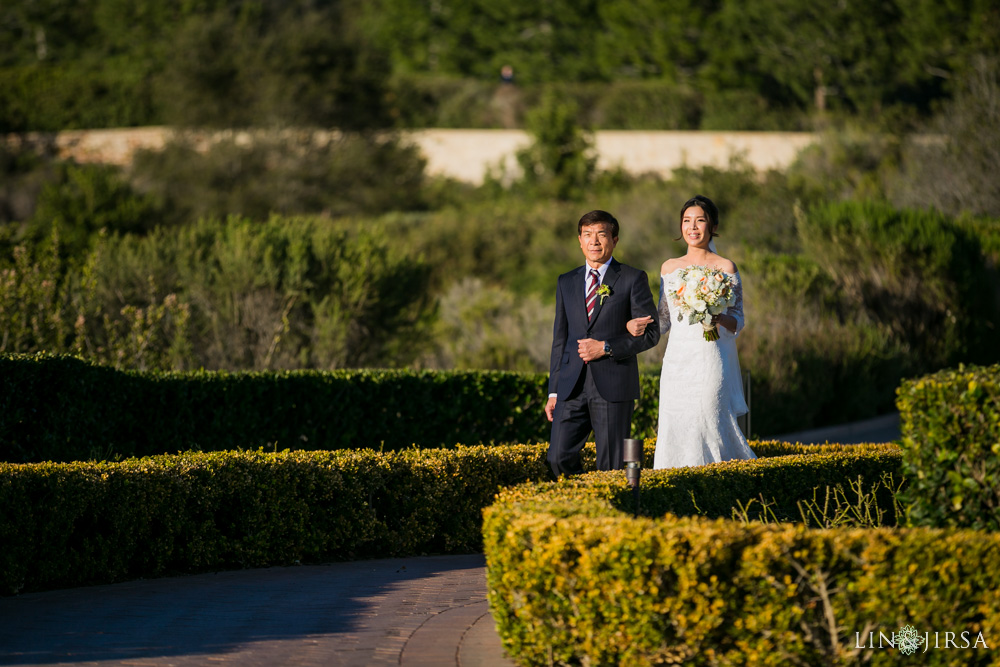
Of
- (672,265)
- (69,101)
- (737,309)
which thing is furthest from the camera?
(69,101)

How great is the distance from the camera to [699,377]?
707 cm

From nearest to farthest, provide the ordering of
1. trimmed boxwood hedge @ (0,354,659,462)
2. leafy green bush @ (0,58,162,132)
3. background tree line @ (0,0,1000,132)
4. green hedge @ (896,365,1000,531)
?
green hedge @ (896,365,1000,531)
trimmed boxwood hedge @ (0,354,659,462)
background tree line @ (0,0,1000,132)
leafy green bush @ (0,58,162,132)

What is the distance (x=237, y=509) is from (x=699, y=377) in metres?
3.08

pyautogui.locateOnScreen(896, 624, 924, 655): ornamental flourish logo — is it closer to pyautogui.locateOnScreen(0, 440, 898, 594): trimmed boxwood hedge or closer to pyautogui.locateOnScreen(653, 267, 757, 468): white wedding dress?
pyautogui.locateOnScreen(0, 440, 898, 594): trimmed boxwood hedge

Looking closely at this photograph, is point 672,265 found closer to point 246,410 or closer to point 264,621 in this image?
point 264,621

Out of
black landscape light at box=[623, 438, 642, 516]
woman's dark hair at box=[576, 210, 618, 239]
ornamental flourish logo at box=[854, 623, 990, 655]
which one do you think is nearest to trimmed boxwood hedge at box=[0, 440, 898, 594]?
black landscape light at box=[623, 438, 642, 516]

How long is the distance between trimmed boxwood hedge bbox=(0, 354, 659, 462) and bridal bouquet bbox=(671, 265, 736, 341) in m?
2.77

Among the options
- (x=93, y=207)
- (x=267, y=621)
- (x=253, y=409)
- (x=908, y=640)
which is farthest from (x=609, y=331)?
(x=93, y=207)

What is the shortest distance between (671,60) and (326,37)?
16185mm

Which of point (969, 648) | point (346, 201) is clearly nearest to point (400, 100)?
point (346, 201)

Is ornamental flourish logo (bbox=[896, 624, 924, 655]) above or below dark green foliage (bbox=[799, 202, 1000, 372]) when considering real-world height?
below

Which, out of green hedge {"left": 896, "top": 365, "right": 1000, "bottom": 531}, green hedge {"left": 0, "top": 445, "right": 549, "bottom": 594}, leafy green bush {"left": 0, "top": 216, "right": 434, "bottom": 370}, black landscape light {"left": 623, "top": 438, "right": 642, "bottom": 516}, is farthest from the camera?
leafy green bush {"left": 0, "top": 216, "right": 434, "bottom": 370}

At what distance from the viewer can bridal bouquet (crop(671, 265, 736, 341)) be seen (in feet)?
22.4

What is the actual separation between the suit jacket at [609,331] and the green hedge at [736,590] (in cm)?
221
